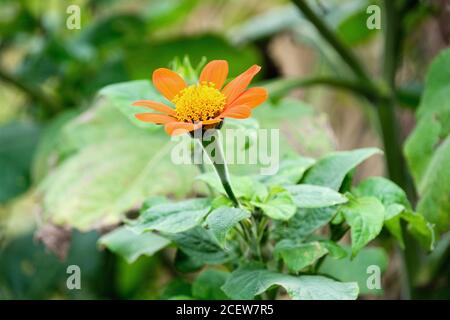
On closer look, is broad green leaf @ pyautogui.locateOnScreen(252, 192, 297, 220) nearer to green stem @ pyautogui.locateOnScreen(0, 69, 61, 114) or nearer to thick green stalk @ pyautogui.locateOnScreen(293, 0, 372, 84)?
thick green stalk @ pyautogui.locateOnScreen(293, 0, 372, 84)

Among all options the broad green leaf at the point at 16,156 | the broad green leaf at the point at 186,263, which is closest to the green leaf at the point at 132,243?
the broad green leaf at the point at 186,263

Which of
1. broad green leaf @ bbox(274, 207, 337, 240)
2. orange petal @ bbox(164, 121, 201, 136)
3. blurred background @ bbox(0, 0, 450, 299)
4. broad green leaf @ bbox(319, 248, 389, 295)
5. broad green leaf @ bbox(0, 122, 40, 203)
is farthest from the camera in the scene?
broad green leaf @ bbox(0, 122, 40, 203)

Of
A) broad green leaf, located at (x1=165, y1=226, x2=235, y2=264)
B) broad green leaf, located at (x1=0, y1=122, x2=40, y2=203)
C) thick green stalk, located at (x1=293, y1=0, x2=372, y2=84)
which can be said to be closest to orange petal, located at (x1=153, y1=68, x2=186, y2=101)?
broad green leaf, located at (x1=165, y1=226, x2=235, y2=264)

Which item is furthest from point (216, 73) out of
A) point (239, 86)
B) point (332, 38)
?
point (332, 38)

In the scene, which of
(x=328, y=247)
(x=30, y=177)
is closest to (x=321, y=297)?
(x=328, y=247)

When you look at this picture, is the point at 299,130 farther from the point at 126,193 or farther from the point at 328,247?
the point at 328,247

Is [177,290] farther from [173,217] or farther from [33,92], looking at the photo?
[33,92]
